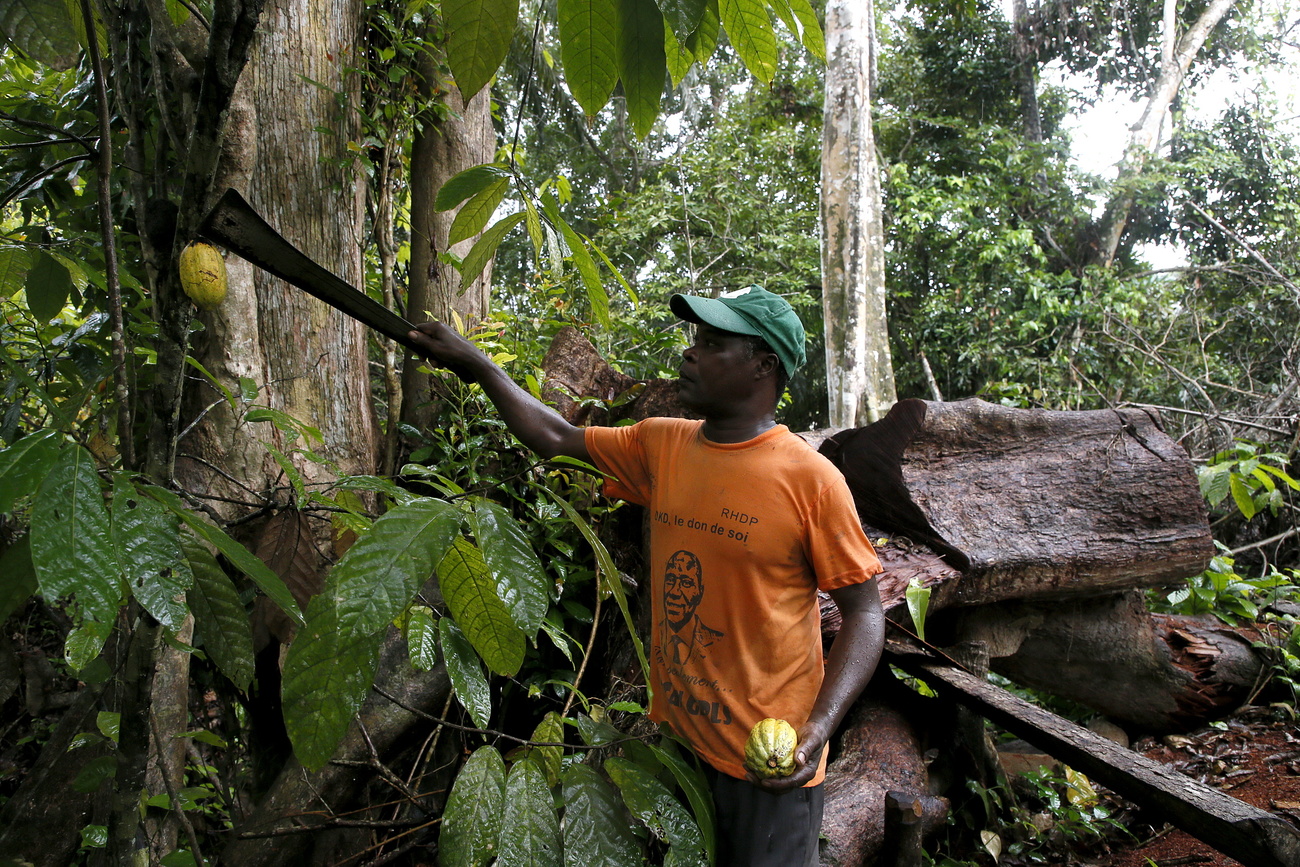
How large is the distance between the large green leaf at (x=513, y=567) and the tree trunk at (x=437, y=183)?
2352 millimetres

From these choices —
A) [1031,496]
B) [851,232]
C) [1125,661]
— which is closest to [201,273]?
[1031,496]

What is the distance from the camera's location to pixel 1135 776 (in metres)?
2.21

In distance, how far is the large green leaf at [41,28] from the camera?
1274mm

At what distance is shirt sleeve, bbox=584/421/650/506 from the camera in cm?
209

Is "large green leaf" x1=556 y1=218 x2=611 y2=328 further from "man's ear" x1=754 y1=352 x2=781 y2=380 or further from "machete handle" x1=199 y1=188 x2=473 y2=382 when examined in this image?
"man's ear" x1=754 y1=352 x2=781 y2=380

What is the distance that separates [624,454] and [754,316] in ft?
1.68

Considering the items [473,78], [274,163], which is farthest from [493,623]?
[274,163]

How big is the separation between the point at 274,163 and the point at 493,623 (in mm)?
2204

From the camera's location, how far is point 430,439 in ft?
9.64

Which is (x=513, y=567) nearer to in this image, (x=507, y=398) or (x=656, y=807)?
(x=656, y=807)

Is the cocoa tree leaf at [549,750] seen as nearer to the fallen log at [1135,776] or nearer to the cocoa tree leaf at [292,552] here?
the cocoa tree leaf at [292,552]

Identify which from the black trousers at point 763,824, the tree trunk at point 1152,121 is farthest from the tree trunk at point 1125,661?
the tree trunk at point 1152,121

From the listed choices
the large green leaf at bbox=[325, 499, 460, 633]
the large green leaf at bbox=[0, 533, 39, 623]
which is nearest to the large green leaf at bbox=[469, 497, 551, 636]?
the large green leaf at bbox=[325, 499, 460, 633]

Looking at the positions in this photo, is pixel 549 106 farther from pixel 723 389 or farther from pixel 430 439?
pixel 723 389
